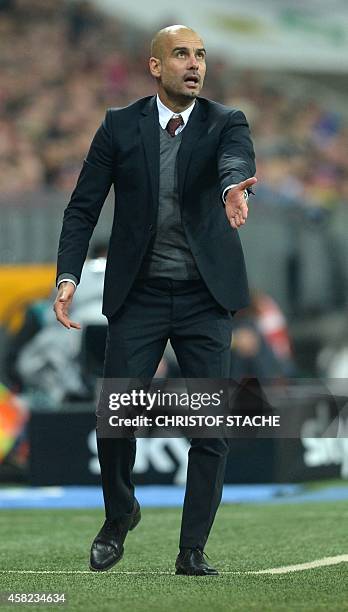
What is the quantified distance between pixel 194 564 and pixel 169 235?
1.26 meters

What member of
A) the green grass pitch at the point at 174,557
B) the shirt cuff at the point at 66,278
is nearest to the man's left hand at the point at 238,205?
the shirt cuff at the point at 66,278

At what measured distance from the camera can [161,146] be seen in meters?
5.74

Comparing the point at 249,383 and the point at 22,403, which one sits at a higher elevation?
the point at 249,383

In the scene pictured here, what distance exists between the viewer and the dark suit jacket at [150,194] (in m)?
5.70

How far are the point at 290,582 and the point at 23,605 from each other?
110 centimetres

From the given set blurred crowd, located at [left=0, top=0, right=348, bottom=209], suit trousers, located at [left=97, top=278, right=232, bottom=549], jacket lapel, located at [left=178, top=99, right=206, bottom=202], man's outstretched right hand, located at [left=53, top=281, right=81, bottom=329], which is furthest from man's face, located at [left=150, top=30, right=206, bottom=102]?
blurred crowd, located at [left=0, top=0, right=348, bottom=209]

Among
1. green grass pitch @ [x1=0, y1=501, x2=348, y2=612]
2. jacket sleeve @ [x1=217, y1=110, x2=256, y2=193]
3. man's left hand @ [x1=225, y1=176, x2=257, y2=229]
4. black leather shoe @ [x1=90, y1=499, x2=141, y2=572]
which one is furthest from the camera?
black leather shoe @ [x1=90, y1=499, x2=141, y2=572]

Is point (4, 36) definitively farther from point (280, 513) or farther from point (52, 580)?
point (52, 580)

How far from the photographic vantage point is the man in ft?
18.7

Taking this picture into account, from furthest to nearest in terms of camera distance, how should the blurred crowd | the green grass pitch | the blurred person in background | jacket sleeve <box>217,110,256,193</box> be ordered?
the blurred crowd, the blurred person in background, jacket sleeve <box>217,110,256,193</box>, the green grass pitch

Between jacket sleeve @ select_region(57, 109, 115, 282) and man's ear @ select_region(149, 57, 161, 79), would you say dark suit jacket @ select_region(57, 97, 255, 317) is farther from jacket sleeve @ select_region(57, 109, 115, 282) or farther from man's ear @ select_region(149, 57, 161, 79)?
man's ear @ select_region(149, 57, 161, 79)

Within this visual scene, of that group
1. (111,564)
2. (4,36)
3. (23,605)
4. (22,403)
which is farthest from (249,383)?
(4,36)

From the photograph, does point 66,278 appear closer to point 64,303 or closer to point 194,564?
point 64,303

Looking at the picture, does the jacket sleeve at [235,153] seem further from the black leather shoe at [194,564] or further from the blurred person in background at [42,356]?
the blurred person in background at [42,356]
